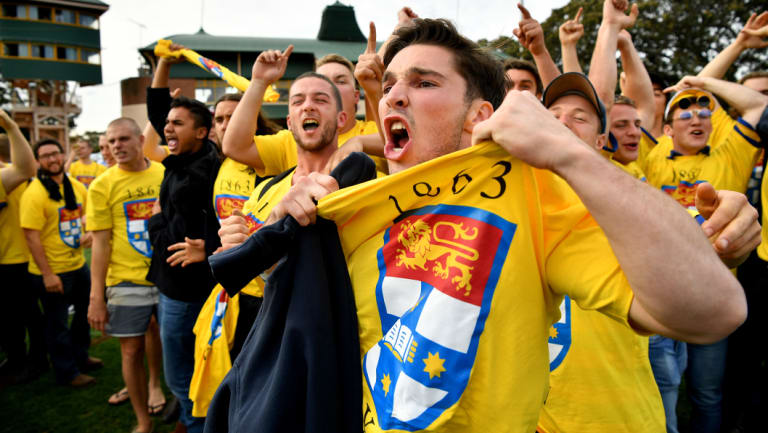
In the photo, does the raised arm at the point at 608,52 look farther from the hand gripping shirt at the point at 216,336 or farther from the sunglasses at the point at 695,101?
the hand gripping shirt at the point at 216,336

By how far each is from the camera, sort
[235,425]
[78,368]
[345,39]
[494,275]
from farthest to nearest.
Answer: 1. [345,39]
2. [78,368]
3. [235,425]
4. [494,275]

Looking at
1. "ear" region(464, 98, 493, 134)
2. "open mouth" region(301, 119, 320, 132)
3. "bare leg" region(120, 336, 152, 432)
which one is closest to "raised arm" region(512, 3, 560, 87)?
"open mouth" region(301, 119, 320, 132)

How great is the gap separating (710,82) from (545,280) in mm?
3399

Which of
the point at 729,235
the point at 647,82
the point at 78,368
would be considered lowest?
the point at 78,368

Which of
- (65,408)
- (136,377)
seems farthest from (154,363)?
(65,408)

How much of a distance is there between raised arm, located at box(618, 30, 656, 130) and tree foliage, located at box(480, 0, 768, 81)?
47.9 ft

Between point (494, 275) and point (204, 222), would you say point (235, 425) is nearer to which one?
point (494, 275)

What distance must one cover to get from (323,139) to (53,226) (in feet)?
13.4

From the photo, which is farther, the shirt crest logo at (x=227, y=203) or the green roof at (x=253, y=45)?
the green roof at (x=253, y=45)

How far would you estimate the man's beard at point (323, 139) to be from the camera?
2730 millimetres

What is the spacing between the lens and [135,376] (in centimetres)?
383

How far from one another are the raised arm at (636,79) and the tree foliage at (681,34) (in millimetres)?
14612

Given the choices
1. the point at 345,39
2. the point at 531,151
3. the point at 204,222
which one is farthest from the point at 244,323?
the point at 345,39

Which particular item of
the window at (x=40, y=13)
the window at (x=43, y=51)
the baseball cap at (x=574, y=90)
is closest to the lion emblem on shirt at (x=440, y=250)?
the baseball cap at (x=574, y=90)
